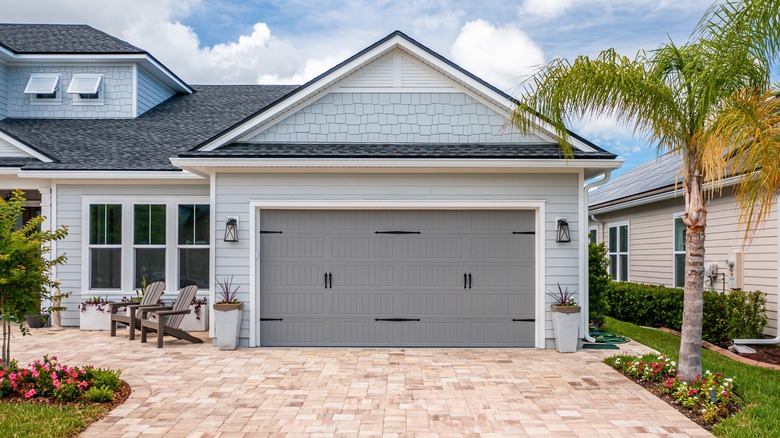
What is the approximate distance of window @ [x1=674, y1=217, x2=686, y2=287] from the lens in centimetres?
1309

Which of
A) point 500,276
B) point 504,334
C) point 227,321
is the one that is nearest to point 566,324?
point 504,334

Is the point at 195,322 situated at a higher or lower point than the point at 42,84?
lower

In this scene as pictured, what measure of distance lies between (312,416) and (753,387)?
5.01 m

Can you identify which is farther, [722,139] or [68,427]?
[722,139]

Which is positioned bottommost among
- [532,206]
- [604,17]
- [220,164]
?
[532,206]

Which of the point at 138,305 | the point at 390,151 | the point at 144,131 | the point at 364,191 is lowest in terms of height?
the point at 138,305

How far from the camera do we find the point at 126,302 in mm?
11586

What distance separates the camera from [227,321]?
Answer: 9602 mm

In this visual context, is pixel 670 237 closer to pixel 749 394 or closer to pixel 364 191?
pixel 749 394

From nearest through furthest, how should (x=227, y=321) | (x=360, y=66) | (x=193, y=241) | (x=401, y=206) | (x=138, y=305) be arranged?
(x=227, y=321), (x=401, y=206), (x=360, y=66), (x=138, y=305), (x=193, y=241)

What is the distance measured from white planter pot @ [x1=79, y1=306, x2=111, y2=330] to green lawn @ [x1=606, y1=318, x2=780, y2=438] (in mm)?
9570

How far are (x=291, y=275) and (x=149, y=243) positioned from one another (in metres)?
3.50

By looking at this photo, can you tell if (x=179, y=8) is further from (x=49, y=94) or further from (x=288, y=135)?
(x=288, y=135)

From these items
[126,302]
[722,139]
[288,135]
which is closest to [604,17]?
[288,135]
